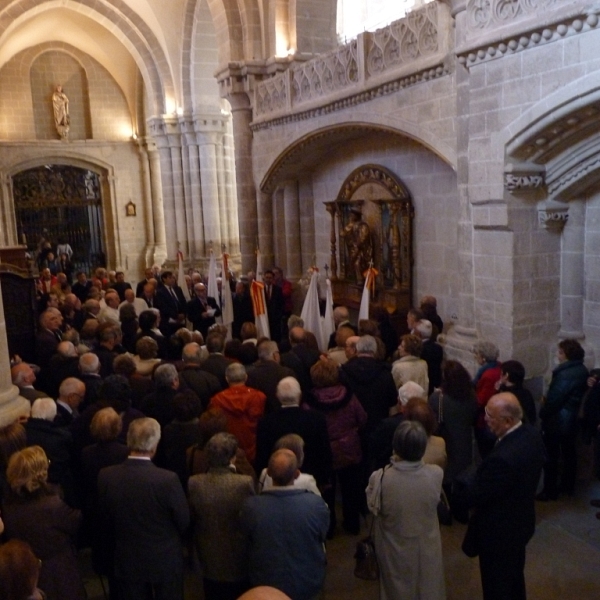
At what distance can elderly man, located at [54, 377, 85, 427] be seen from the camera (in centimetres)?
422

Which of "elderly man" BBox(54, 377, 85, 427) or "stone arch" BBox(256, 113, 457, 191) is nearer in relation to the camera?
"elderly man" BBox(54, 377, 85, 427)

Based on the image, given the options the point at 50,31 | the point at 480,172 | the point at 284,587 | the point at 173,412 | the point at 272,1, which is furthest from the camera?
the point at 50,31

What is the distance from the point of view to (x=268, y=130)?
10820 mm

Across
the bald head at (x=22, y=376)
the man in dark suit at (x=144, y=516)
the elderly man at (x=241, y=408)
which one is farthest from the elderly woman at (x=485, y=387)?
the bald head at (x=22, y=376)

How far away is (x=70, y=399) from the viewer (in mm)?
4305

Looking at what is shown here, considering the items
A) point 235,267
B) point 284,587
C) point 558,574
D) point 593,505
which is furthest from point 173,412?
point 235,267

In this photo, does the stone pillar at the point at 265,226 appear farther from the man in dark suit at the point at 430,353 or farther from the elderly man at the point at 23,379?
the elderly man at the point at 23,379

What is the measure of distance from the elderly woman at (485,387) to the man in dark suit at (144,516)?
2.44m

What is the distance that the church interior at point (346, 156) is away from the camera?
521 cm

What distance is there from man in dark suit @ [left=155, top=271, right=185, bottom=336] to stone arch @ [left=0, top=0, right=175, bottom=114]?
705 centimetres

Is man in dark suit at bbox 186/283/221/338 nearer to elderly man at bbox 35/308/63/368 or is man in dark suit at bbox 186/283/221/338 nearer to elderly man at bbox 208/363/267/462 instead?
elderly man at bbox 35/308/63/368

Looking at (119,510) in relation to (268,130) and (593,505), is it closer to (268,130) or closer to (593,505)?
(593,505)

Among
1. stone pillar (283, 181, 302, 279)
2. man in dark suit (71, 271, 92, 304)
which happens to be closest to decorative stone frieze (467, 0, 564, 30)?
stone pillar (283, 181, 302, 279)

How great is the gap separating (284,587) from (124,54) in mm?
17820
